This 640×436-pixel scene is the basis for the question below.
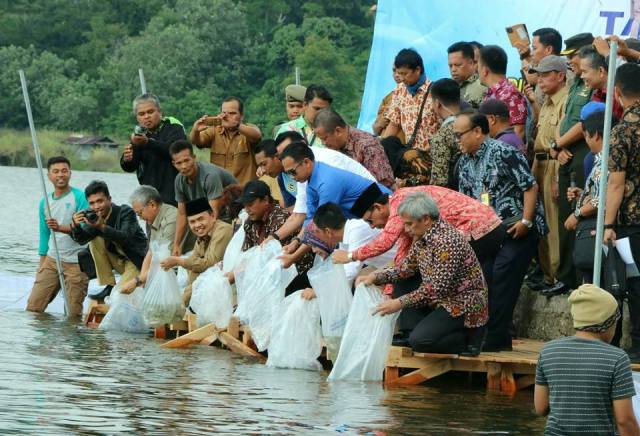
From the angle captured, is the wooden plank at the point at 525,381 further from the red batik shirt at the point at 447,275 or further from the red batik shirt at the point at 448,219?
the red batik shirt at the point at 448,219

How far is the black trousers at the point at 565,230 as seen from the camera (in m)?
11.2

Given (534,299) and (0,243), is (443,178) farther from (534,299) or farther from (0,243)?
(0,243)

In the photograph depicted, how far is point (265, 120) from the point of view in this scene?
50.1 m

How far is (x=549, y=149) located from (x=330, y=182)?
1.64 metres

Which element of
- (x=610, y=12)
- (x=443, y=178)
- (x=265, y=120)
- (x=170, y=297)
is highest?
(x=265, y=120)

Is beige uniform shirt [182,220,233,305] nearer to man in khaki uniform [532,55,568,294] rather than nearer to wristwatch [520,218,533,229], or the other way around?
man in khaki uniform [532,55,568,294]

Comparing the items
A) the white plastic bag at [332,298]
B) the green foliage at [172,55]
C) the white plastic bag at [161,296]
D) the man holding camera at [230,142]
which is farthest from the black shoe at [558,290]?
the green foliage at [172,55]

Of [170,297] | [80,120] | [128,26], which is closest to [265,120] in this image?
[80,120]

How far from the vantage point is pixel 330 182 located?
36.5 feet

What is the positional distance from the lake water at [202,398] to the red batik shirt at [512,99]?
216cm

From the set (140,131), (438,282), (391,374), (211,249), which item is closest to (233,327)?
(211,249)

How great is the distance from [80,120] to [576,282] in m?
54.5

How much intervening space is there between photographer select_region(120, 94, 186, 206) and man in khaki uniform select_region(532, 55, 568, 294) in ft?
13.3

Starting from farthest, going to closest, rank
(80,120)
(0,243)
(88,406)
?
(80,120) < (0,243) < (88,406)
